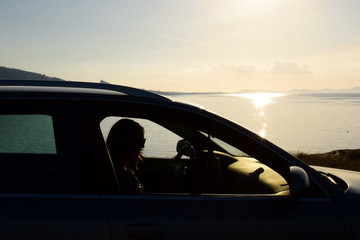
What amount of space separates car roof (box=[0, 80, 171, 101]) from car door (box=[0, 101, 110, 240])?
181mm

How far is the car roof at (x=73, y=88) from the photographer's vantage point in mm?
2537

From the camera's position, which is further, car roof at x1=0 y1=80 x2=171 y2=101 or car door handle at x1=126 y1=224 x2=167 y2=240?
car roof at x1=0 y1=80 x2=171 y2=101

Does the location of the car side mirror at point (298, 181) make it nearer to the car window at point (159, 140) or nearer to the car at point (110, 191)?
the car at point (110, 191)

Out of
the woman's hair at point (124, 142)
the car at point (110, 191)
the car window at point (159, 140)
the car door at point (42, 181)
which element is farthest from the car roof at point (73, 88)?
the car window at point (159, 140)

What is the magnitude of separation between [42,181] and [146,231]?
660 millimetres

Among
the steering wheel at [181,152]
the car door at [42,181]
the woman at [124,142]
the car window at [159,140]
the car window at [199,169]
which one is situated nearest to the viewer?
the car door at [42,181]

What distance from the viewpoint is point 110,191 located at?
7.70 ft

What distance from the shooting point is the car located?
7.25ft

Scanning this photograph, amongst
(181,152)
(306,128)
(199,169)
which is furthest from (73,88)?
(306,128)

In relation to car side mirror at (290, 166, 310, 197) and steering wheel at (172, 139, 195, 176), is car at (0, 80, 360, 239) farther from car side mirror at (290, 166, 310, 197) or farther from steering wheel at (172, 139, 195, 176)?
steering wheel at (172, 139, 195, 176)

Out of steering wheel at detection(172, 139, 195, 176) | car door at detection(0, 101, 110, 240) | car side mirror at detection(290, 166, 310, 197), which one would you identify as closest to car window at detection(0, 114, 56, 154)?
car door at detection(0, 101, 110, 240)

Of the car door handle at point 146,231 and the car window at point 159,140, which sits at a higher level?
the car window at point 159,140

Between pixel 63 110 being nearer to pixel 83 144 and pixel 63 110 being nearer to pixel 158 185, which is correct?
pixel 83 144

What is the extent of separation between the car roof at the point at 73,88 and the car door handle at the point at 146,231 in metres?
0.81
